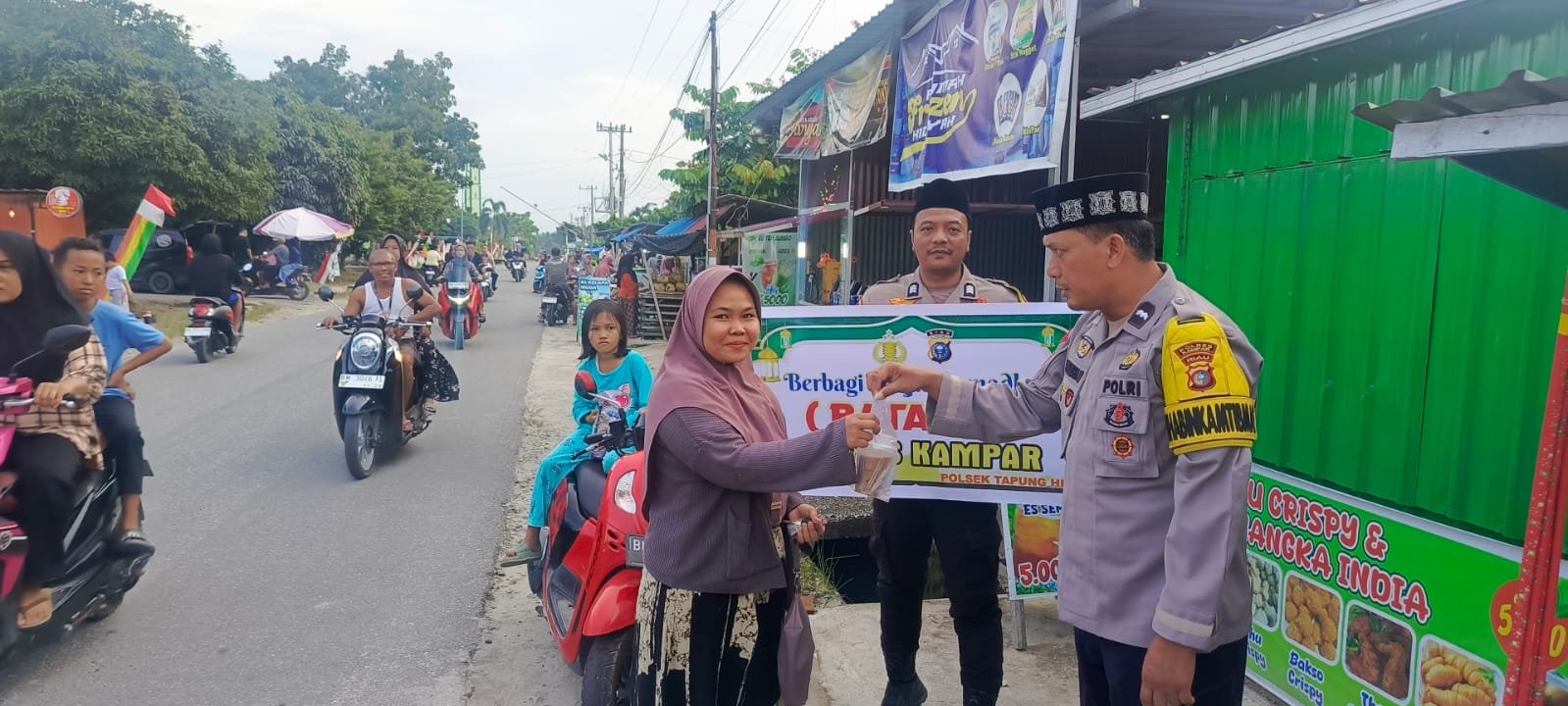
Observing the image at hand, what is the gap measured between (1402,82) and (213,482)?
22.7 feet

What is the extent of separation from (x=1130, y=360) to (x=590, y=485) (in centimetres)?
232

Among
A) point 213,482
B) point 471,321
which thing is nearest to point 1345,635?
point 213,482

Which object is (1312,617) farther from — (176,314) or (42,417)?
(176,314)

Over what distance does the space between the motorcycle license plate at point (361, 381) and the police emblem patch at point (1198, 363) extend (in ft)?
20.4

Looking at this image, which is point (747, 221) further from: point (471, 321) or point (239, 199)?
point (239, 199)

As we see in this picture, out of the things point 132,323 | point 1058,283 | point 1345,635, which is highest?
point 1058,283

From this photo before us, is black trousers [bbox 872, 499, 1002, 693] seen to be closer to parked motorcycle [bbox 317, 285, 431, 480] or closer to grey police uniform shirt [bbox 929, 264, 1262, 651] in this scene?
grey police uniform shirt [bbox 929, 264, 1262, 651]

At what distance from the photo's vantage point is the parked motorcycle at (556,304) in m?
19.6

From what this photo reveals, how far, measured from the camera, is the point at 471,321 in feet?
53.6

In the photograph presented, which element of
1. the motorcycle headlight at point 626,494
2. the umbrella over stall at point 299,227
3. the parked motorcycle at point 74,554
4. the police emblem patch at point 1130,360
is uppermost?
the umbrella over stall at point 299,227

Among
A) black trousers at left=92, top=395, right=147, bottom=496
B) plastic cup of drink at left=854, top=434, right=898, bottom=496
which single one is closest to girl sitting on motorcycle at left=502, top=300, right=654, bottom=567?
black trousers at left=92, top=395, right=147, bottom=496

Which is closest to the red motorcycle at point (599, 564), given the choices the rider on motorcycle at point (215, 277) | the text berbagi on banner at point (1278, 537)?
the text berbagi on banner at point (1278, 537)

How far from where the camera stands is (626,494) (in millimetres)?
3250

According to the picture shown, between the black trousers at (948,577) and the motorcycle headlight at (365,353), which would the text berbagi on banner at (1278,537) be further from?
the motorcycle headlight at (365,353)
